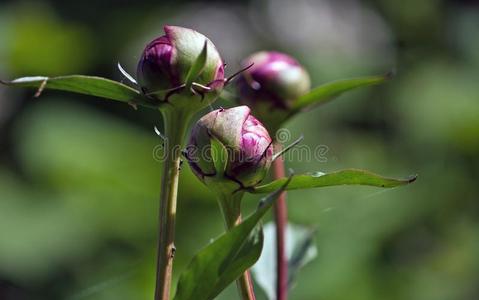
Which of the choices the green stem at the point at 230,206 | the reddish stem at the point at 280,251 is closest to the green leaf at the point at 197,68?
the green stem at the point at 230,206

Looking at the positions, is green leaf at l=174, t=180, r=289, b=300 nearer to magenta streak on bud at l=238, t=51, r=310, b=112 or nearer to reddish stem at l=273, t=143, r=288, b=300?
reddish stem at l=273, t=143, r=288, b=300

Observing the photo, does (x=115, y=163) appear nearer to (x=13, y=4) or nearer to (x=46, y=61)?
(x=46, y=61)

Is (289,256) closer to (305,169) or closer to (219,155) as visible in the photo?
(219,155)

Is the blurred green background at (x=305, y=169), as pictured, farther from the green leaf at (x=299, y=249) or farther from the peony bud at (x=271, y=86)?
the peony bud at (x=271, y=86)

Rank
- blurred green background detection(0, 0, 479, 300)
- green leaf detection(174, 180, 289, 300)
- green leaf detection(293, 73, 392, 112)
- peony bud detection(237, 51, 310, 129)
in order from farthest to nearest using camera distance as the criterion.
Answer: blurred green background detection(0, 0, 479, 300), peony bud detection(237, 51, 310, 129), green leaf detection(293, 73, 392, 112), green leaf detection(174, 180, 289, 300)

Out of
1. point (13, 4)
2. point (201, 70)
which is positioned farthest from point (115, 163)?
point (201, 70)

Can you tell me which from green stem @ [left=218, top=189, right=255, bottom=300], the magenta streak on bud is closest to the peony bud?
the magenta streak on bud

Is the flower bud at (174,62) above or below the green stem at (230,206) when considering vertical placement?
above
